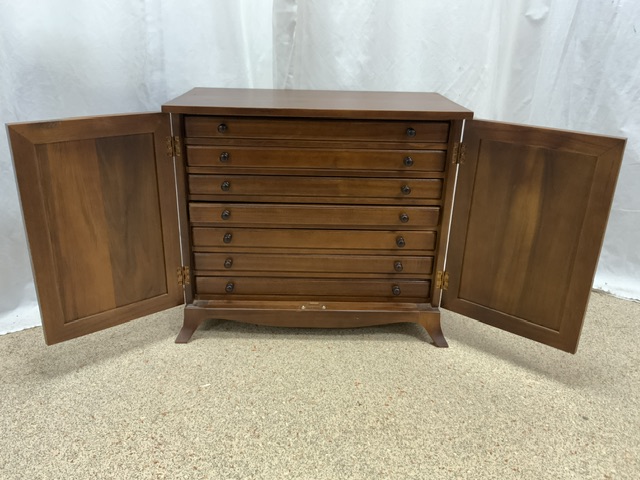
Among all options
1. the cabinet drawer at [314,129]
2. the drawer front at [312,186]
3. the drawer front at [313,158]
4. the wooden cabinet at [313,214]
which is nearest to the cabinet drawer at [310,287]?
the wooden cabinet at [313,214]

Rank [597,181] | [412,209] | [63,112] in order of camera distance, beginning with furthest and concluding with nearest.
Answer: [63,112], [412,209], [597,181]

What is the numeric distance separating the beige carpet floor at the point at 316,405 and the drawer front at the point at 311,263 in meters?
0.31

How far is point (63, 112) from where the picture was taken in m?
2.11

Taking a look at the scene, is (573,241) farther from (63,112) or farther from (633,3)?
(63,112)

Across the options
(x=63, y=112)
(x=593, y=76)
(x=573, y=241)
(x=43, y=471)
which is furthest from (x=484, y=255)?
(x=63, y=112)

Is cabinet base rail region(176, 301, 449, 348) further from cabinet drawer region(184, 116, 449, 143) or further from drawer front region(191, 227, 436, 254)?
cabinet drawer region(184, 116, 449, 143)

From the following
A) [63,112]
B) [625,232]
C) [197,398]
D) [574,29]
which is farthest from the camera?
[625,232]

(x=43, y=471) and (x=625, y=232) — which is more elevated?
(x=625, y=232)

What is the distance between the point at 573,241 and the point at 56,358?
192 cm

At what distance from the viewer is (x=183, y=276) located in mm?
1991

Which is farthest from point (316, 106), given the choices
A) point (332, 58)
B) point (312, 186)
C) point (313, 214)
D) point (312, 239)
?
point (332, 58)

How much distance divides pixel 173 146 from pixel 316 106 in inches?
20.8

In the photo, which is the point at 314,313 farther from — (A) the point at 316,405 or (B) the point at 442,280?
(B) the point at 442,280

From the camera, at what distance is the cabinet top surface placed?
67.9 inches
